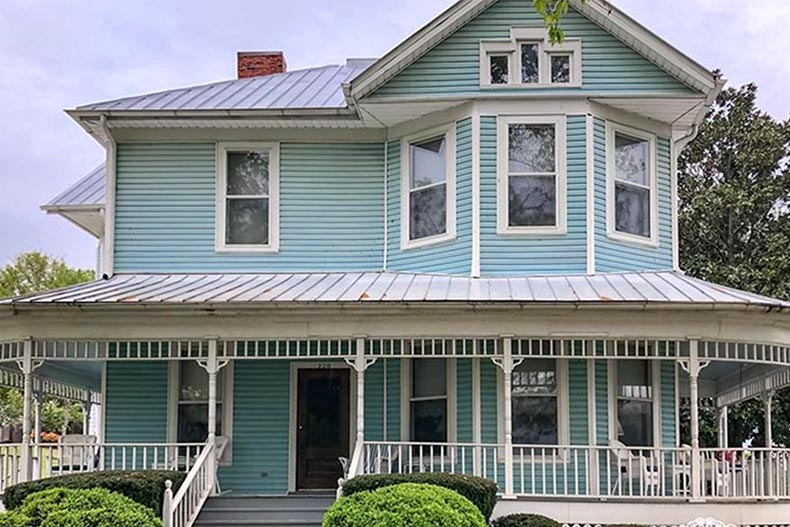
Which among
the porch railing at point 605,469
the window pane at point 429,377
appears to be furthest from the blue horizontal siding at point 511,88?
the porch railing at point 605,469

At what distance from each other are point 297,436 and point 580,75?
23.1 feet

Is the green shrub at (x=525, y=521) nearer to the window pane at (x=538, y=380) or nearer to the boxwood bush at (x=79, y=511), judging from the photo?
the window pane at (x=538, y=380)

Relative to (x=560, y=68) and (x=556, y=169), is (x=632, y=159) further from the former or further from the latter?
(x=560, y=68)

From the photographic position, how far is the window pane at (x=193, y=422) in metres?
17.5

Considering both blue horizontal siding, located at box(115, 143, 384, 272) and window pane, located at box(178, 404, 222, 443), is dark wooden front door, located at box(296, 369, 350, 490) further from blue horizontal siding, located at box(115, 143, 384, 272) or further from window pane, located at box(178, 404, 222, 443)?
blue horizontal siding, located at box(115, 143, 384, 272)

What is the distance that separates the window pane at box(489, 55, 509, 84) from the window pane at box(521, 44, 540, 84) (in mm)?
262

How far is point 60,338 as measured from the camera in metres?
15.6

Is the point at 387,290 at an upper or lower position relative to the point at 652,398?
upper

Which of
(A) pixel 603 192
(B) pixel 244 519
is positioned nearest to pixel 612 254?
(A) pixel 603 192

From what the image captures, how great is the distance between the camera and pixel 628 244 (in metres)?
17.5

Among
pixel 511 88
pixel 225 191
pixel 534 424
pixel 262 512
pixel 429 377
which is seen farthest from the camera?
pixel 225 191

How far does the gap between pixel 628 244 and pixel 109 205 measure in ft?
27.1

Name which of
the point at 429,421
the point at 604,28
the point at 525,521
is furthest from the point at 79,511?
the point at 604,28

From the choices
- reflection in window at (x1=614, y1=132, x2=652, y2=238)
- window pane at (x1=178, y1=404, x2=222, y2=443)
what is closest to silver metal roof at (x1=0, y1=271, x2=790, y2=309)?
reflection in window at (x1=614, y1=132, x2=652, y2=238)
